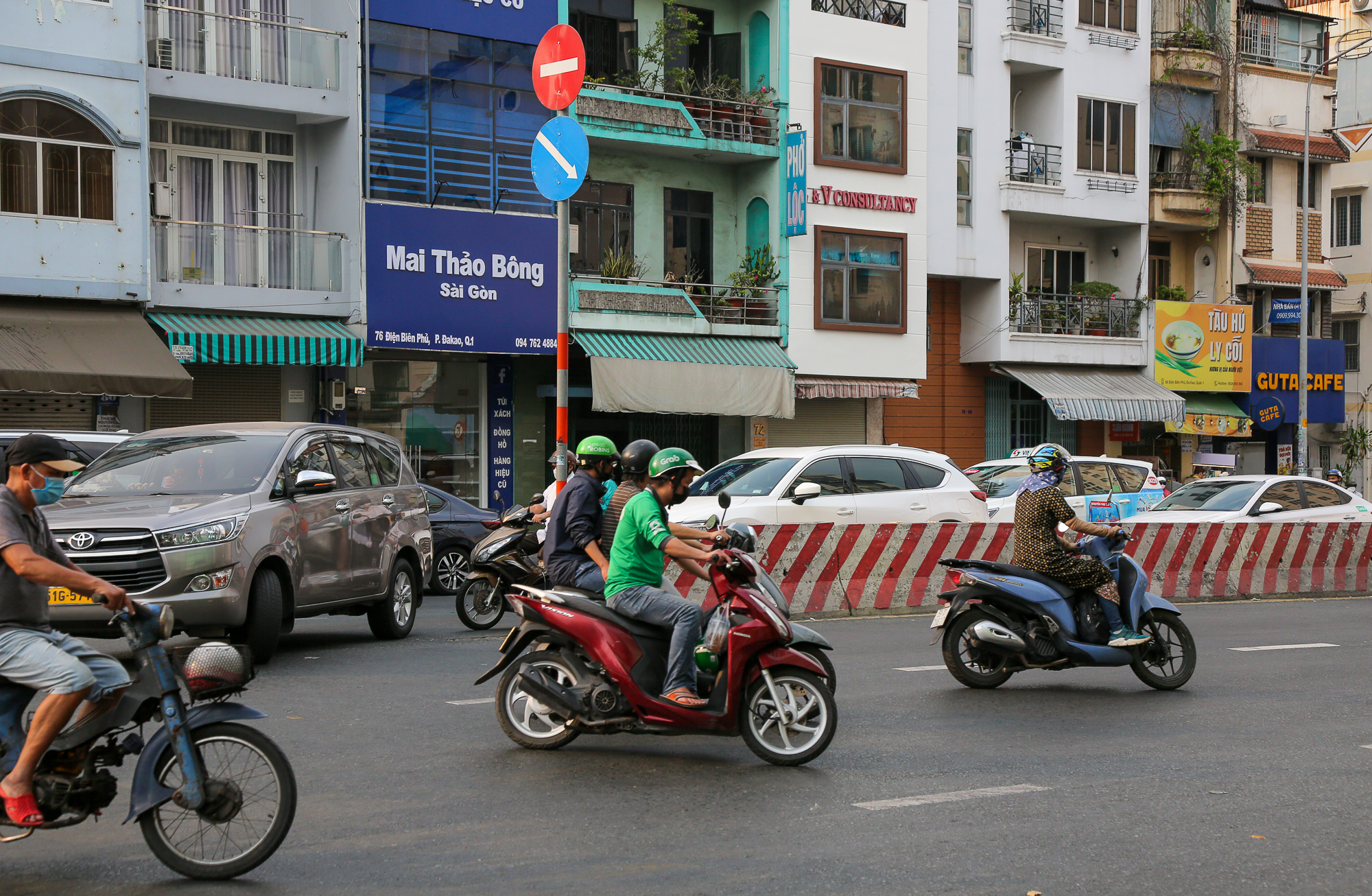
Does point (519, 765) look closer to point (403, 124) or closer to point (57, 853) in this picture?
point (57, 853)

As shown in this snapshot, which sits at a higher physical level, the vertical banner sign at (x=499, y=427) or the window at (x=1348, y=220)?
the window at (x=1348, y=220)

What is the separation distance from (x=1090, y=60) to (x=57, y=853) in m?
34.7

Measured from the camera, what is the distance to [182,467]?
11.4m

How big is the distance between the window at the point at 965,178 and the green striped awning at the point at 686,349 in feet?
22.2

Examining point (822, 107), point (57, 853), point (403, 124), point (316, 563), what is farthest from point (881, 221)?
point (57, 853)

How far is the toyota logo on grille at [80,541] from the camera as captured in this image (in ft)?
32.8

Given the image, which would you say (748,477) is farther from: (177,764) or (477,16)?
(477,16)

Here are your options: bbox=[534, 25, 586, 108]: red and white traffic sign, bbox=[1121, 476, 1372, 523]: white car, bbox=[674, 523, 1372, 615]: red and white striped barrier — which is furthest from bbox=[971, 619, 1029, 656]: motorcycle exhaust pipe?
bbox=[1121, 476, 1372, 523]: white car

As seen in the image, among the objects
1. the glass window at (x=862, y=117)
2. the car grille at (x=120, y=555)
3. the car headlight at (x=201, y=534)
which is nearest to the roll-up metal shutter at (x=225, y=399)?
the glass window at (x=862, y=117)

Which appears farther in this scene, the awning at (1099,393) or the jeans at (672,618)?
the awning at (1099,393)

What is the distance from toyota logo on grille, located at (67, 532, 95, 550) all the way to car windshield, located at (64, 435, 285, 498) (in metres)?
1.01

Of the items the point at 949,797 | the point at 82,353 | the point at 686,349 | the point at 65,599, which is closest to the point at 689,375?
the point at 686,349

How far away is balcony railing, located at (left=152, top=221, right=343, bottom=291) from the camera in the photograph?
23531 mm

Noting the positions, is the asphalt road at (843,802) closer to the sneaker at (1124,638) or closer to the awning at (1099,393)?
the sneaker at (1124,638)
